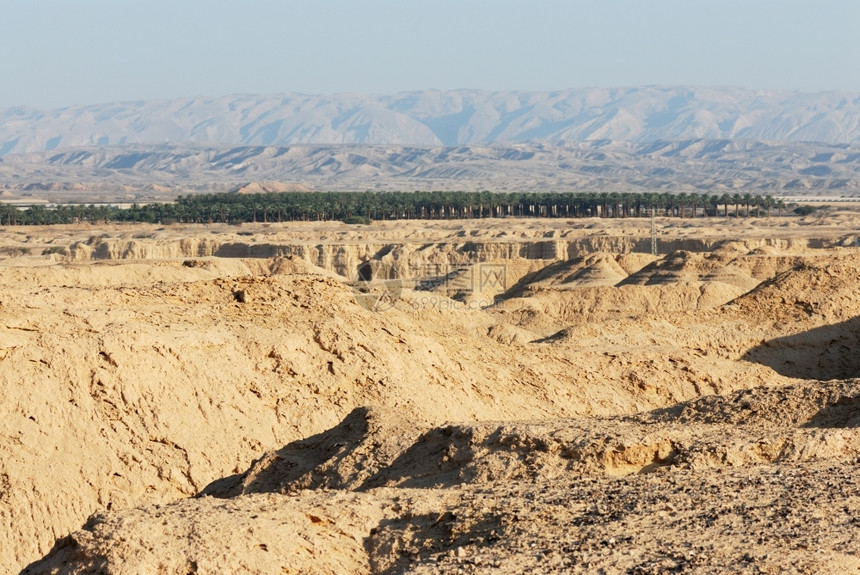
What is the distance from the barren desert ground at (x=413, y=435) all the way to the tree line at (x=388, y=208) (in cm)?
7590

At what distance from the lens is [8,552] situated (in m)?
15.1

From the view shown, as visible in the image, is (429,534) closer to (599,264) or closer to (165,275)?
(165,275)

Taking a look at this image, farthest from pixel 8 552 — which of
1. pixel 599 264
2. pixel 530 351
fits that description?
pixel 599 264

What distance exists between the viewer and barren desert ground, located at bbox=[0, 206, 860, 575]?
10234 millimetres

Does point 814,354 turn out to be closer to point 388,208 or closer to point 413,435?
point 413,435

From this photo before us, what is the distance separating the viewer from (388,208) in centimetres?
11462

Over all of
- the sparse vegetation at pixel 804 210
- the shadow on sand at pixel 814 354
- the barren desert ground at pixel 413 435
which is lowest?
the sparse vegetation at pixel 804 210

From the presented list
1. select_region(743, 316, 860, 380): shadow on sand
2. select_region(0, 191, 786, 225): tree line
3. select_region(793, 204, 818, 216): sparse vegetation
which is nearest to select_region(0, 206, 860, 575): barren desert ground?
select_region(743, 316, 860, 380): shadow on sand

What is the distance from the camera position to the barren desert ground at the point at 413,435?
10234 millimetres

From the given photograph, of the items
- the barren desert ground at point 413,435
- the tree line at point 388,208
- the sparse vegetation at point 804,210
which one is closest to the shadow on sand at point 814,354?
the barren desert ground at point 413,435

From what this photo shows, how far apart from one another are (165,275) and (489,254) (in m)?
31.2

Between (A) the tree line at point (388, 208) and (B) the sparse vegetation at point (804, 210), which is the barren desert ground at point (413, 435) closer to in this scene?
(B) the sparse vegetation at point (804, 210)

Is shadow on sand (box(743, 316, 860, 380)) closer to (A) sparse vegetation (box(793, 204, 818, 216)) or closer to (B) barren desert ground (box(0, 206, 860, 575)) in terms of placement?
(B) barren desert ground (box(0, 206, 860, 575))

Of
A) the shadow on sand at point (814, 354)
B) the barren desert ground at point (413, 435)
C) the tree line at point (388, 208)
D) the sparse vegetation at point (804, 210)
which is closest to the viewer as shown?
the barren desert ground at point (413, 435)
